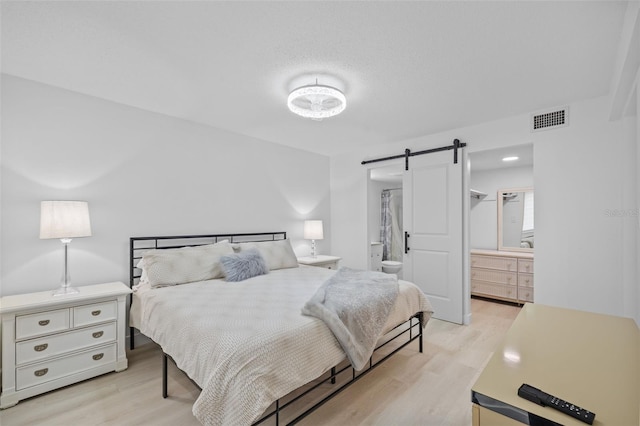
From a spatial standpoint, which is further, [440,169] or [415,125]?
[440,169]

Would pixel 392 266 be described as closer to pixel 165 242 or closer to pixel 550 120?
pixel 550 120

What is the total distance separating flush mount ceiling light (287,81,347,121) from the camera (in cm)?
243

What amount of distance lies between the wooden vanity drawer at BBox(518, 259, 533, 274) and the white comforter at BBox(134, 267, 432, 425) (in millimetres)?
2846

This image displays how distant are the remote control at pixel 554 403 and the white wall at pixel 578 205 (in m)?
2.46

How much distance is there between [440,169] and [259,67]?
2678 millimetres

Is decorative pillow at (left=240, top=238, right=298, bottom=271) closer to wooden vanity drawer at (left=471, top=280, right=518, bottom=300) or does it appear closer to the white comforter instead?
the white comforter

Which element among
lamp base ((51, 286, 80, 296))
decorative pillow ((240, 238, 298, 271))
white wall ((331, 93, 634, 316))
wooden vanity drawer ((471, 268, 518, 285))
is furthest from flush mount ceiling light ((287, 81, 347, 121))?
wooden vanity drawer ((471, 268, 518, 285))

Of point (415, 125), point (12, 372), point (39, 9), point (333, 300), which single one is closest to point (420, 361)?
point (333, 300)

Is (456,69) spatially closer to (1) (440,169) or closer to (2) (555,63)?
(2) (555,63)

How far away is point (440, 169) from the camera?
392cm

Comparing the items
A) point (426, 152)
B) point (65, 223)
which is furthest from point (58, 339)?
point (426, 152)

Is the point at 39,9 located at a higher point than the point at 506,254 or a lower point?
higher

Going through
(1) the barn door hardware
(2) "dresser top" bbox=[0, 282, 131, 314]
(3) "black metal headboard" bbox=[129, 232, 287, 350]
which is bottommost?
(2) "dresser top" bbox=[0, 282, 131, 314]

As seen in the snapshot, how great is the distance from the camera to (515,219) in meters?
4.87
